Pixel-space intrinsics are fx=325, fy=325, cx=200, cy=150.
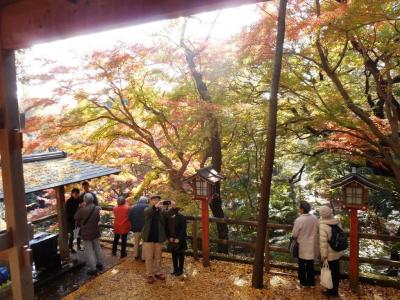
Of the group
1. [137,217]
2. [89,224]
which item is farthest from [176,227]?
[89,224]

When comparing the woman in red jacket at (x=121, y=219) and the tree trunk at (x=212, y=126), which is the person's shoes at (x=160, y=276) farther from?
the tree trunk at (x=212, y=126)

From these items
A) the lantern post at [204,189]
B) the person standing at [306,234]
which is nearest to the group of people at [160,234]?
the lantern post at [204,189]

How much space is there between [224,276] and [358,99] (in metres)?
5.34

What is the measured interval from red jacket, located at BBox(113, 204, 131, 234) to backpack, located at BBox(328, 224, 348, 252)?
4.07 m

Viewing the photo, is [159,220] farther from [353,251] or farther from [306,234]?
[353,251]

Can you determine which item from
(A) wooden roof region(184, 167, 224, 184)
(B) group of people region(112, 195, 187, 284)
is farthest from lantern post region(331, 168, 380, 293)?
(B) group of people region(112, 195, 187, 284)

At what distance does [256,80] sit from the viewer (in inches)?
334

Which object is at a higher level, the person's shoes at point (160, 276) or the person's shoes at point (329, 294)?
the person's shoes at point (160, 276)

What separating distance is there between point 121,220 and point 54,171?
1720mm

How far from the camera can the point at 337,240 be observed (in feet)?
16.8

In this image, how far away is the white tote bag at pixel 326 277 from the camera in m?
5.20

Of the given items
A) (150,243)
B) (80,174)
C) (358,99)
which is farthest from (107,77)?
(358,99)

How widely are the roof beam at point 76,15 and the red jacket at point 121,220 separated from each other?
446cm

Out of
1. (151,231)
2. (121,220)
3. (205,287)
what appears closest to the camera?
(205,287)
